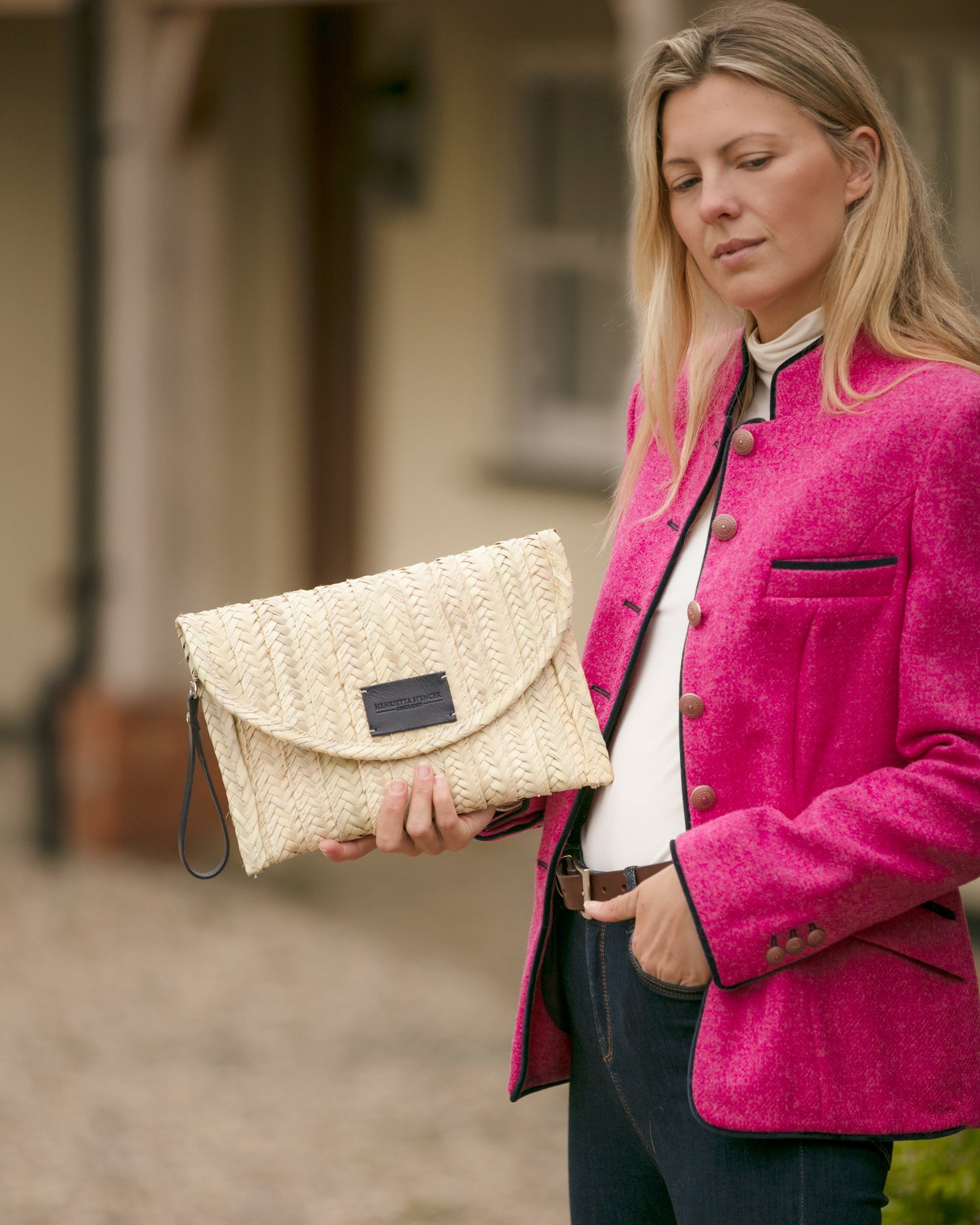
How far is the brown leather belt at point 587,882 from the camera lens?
1.58 m

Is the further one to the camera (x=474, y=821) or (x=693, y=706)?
(x=474, y=821)

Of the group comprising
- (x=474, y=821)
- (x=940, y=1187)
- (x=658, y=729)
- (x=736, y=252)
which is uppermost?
(x=736, y=252)

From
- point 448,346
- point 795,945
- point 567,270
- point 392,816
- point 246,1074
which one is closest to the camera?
point 795,945

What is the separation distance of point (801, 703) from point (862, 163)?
541 millimetres

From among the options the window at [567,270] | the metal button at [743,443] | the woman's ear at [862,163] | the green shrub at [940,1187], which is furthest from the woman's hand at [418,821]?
the window at [567,270]

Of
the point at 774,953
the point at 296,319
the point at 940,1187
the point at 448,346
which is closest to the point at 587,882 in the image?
the point at 774,953

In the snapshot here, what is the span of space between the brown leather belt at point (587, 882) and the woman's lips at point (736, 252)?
0.60 metres

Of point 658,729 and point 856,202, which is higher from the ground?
point 856,202

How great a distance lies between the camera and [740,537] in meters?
1.55

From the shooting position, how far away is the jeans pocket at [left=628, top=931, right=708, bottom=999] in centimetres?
154

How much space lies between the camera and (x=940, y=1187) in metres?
2.16

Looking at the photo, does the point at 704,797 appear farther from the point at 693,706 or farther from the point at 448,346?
the point at 448,346

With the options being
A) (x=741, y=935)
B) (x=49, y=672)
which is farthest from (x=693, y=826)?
(x=49, y=672)

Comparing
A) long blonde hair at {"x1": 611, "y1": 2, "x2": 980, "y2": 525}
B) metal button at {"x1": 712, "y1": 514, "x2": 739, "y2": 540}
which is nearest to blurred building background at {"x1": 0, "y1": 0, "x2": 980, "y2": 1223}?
long blonde hair at {"x1": 611, "y1": 2, "x2": 980, "y2": 525}
